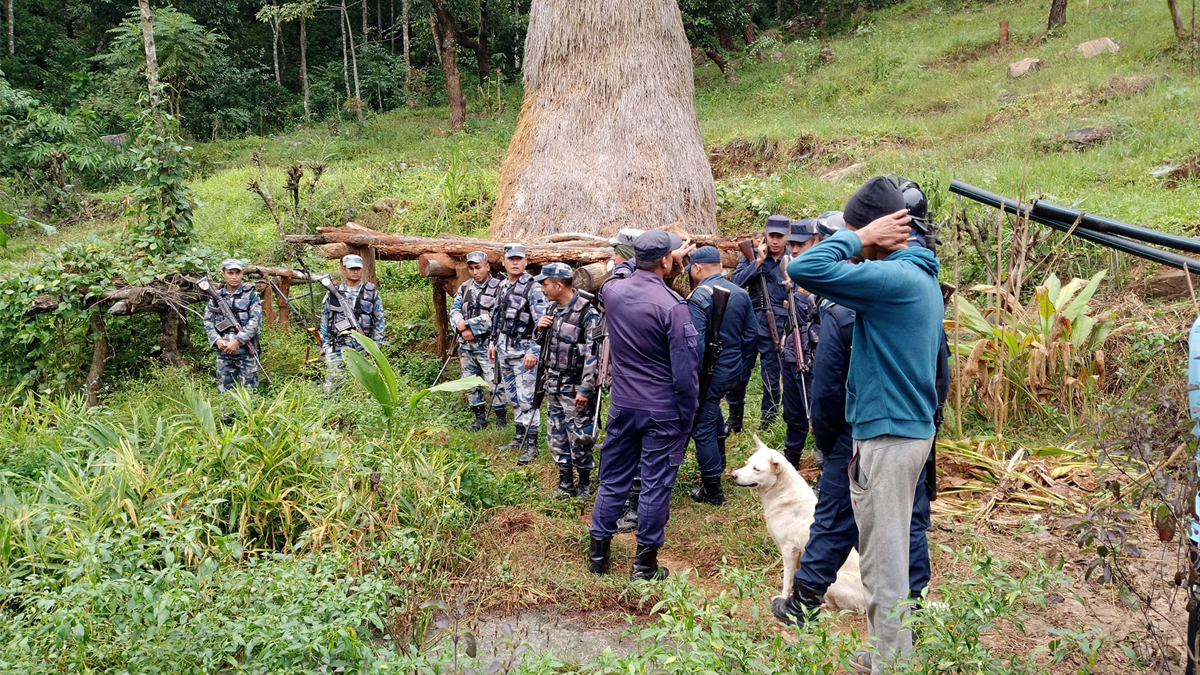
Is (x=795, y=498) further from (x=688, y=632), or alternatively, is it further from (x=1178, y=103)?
(x=1178, y=103)

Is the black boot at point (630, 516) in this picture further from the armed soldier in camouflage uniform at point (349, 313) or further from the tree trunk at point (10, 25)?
the tree trunk at point (10, 25)

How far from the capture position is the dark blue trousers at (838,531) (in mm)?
3451

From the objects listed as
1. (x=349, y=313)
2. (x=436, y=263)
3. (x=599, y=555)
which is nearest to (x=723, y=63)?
(x=436, y=263)

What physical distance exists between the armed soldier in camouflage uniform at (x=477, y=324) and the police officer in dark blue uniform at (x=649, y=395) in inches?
Answer: 127

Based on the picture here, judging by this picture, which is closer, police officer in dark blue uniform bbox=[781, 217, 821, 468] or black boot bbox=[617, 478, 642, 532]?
black boot bbox=[617, 478, 642, 532]

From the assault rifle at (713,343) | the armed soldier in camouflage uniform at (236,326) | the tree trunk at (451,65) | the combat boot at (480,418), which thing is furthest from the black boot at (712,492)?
the tree trunk at (451,65)

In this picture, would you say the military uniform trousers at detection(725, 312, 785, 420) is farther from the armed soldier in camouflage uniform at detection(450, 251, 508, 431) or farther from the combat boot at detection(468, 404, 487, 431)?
the combat boot at detection(468, 404, 487, 431)

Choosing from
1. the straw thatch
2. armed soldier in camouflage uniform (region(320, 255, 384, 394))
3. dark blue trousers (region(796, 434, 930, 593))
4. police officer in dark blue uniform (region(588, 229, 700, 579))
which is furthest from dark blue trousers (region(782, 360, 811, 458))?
armed soldier in camouflage uniform (region(320, 255, 384, 394))

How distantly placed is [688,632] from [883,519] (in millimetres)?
892

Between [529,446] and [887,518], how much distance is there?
4.43 metres

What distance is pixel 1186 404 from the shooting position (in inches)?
115

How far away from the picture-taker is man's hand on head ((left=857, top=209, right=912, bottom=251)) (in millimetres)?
3137

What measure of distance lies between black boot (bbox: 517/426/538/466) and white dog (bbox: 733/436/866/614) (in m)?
2.98

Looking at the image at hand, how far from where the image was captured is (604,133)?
954 cm
